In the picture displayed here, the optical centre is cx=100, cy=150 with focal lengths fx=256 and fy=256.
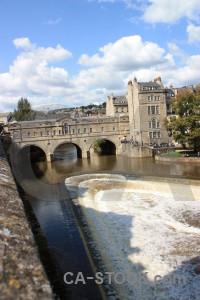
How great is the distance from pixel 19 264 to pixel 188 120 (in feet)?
123

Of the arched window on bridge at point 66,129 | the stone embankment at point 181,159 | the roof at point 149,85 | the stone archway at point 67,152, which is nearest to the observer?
the stone embankment at point 181,159

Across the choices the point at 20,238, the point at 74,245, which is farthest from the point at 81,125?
the point at 20,238

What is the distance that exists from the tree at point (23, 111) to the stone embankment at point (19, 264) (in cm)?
7281

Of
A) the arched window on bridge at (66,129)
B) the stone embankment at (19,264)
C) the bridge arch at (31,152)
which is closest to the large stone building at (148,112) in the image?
the arched window on bridge at (66,129)

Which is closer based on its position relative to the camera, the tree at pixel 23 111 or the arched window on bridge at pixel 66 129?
the arched window on bridge at pixel 66 129

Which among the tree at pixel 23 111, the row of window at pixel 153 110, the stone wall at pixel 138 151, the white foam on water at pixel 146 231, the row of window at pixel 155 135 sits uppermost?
the tree at pixel 23 111

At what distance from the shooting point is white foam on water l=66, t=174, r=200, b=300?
34.8 feet

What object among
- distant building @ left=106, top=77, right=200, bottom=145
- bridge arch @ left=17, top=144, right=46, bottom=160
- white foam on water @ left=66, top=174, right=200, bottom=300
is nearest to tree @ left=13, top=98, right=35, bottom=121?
bridge arch @ left=17, top=144, right=46, bottom=160

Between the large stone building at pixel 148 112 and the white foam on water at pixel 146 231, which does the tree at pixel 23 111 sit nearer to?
the large stone building at pixel 148 112

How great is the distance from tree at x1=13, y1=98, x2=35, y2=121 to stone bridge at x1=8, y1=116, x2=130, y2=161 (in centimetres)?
2423

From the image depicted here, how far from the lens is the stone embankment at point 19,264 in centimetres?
249

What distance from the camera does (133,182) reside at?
2567 centimetres

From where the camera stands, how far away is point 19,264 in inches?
114

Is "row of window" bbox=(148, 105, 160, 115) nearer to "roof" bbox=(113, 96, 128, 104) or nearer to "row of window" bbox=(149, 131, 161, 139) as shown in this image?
"row of window" bbox=(149, 131, 161, 139)
